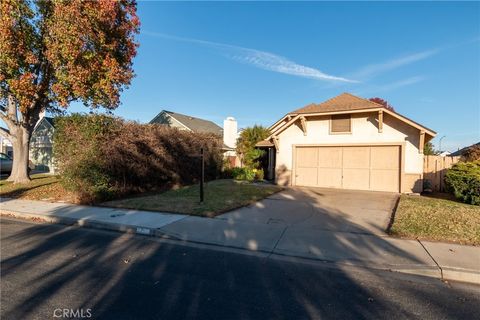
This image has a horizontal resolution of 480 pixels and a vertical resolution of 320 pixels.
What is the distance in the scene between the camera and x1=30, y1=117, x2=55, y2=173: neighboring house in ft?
79.9

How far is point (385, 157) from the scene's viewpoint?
13789 millimetres

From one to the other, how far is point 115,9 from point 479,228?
1693cm

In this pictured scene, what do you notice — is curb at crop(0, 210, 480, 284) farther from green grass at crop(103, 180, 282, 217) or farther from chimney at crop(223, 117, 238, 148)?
chimney at crop(223, 117, 238, 148)

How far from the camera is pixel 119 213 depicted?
28.2ft

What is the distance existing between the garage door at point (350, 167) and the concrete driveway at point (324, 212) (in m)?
1.61

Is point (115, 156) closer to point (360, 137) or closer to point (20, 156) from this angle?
point (20, 156)

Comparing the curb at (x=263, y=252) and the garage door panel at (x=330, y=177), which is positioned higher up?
the garage door panel at (x=330, y=177)

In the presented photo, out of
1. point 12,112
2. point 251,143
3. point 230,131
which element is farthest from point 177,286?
point 230,131

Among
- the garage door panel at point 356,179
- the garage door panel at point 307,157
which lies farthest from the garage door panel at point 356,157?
the garage door panel at point 307,157

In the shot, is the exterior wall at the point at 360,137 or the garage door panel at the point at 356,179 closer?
the exterior wall at the point at 360,137

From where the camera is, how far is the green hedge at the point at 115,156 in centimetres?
1041

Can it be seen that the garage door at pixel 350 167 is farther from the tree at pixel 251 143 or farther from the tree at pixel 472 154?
the tree at pixel 251 143

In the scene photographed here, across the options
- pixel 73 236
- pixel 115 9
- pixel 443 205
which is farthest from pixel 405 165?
pixel 115 9

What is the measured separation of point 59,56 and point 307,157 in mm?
13025
